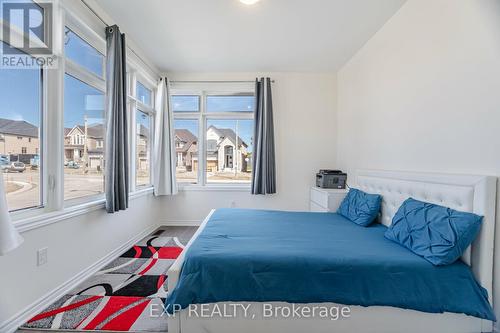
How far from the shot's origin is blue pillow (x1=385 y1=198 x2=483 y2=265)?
1.40 metres

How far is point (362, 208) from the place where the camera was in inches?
92.1

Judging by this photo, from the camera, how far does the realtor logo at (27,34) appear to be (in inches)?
63.7

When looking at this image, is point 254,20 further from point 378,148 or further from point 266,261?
point 266,261

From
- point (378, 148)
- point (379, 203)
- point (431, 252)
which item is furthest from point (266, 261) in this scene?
point (378, 148)

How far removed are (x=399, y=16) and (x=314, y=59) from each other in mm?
1291

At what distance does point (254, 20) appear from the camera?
2539 millimetres

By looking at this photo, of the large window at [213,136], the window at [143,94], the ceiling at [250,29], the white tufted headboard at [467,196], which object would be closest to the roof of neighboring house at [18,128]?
the ceiling at [250,29]

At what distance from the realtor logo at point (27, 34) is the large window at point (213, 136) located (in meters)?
2.27

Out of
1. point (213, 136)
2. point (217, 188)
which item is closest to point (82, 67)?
point (213, 136)

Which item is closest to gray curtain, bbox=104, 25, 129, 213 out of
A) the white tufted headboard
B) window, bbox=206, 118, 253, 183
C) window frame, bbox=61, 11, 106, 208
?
window frame, bbox=61, 11, 106, 208

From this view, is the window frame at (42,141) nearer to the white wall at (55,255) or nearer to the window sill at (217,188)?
the white wall at (55,255)

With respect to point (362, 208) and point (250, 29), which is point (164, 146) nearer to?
point (250, 29)

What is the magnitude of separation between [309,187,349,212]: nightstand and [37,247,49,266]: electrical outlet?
9.77 ft

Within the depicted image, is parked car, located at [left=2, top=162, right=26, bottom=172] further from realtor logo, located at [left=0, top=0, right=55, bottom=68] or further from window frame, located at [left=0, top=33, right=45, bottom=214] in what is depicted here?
realtor logo, located at [left=0, top=0, right=55, bottom=68]
